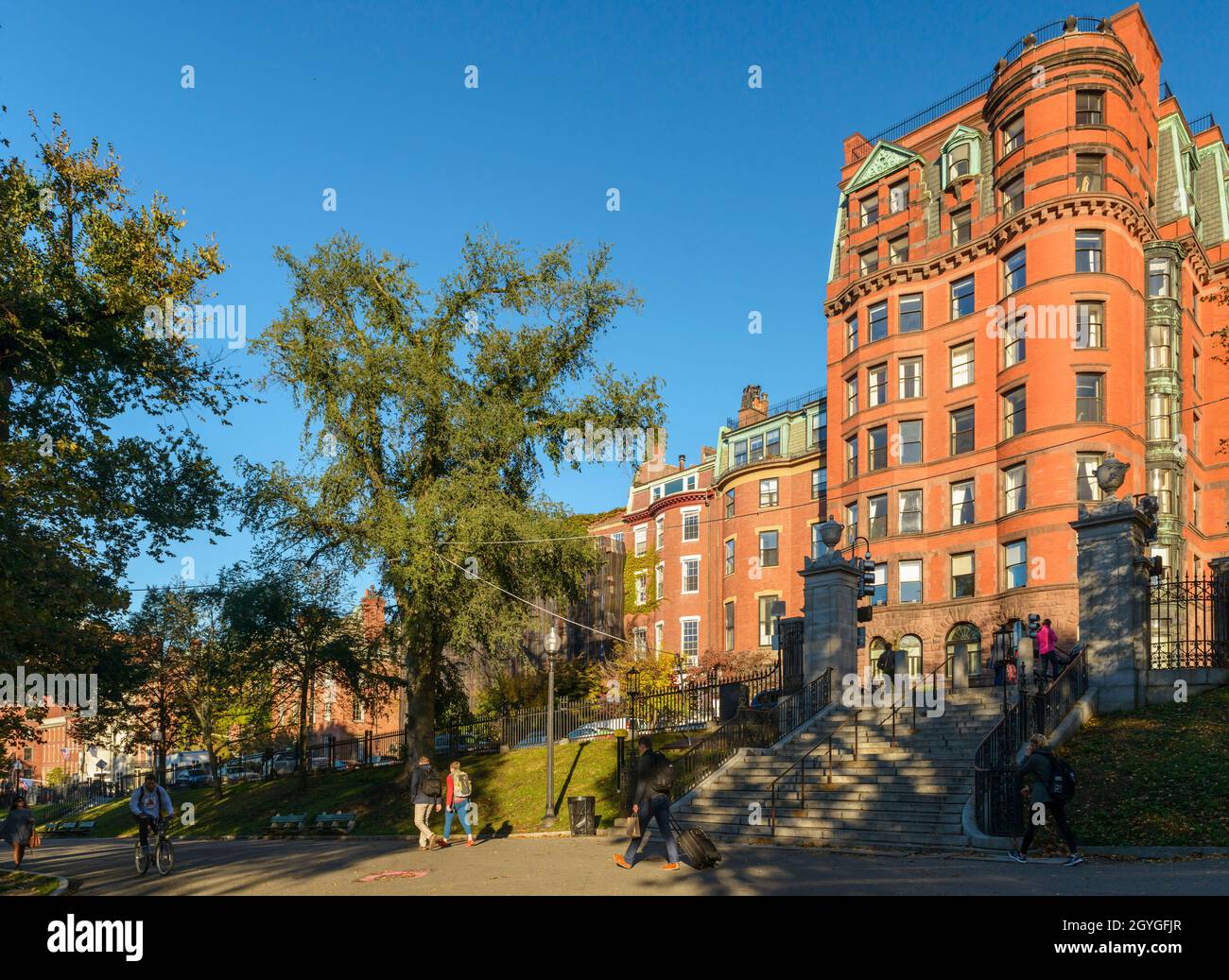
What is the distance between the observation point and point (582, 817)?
72.8ft

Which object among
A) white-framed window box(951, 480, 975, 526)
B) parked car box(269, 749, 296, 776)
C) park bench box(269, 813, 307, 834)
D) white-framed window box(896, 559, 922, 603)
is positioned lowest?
parked car box(269, 749, 296, 776)

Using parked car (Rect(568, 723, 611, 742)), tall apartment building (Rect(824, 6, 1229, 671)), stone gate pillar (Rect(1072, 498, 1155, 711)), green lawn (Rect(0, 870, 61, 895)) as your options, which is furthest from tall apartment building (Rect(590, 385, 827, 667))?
green lawn (Rect(0, 870, 61, 895))

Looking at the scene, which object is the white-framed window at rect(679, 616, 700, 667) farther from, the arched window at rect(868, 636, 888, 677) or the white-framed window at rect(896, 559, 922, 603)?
the white-framed window at rect(896, 559, 922, 603)

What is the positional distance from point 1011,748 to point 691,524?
41.7 m

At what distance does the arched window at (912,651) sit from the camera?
4128cm

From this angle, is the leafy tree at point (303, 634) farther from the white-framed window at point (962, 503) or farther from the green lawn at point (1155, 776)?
the white-framed window at point (962, 503)

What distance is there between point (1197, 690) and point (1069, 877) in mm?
10273

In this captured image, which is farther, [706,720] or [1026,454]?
[1026,454]

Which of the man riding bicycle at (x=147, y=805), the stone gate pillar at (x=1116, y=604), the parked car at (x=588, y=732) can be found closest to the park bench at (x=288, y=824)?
the parked car at (x=588, y=732)

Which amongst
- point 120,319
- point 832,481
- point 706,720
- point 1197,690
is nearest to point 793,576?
point 832,481

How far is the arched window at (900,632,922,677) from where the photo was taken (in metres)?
41.3

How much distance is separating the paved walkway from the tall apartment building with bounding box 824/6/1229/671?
75.7 feet

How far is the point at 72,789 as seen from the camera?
200 ft

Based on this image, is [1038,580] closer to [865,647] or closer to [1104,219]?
[865,647]
